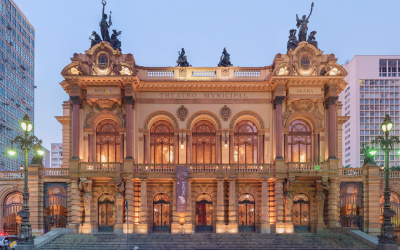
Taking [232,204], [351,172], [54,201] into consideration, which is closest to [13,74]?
→ [54,201]

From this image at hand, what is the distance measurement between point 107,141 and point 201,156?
8598 millimetres

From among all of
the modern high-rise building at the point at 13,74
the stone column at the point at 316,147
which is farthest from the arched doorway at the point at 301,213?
the modern high-rise building at the point at 13,74

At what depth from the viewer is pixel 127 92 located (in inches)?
1373

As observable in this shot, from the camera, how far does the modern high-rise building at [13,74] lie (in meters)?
68.9

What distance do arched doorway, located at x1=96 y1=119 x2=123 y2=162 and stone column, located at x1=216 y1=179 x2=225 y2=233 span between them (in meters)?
9.47

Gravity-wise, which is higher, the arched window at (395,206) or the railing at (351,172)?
the railing at (351,172)

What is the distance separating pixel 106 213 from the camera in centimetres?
3519

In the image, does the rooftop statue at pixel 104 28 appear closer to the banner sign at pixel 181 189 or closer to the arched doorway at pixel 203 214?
the banner sign at pixel 181 189

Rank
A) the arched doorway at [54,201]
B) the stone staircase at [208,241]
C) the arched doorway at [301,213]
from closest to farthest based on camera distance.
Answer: the stone staircase at [208,241] → the arched doorway at [54,201] → the arched doorway at [301,213]

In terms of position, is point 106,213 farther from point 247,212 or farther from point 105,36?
point 105,36

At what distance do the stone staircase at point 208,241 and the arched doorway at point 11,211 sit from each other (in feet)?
20.8

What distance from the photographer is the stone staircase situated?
1165 inches

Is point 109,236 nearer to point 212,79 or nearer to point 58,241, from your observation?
point 58,241

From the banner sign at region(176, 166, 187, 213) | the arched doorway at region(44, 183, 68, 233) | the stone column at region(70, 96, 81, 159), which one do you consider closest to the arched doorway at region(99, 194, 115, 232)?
the arched doorway at region(44, 183, 68, 233)
